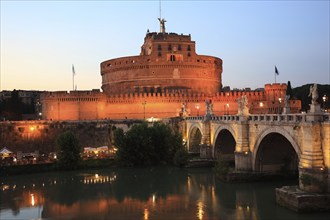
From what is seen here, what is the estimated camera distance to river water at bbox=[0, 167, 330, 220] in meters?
16.7

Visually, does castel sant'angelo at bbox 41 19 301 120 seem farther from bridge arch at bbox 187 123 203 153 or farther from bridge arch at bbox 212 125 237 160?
bridge arch at bbox 212 125 237 160

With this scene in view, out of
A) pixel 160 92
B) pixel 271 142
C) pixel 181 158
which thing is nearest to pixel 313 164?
pixel 271 142

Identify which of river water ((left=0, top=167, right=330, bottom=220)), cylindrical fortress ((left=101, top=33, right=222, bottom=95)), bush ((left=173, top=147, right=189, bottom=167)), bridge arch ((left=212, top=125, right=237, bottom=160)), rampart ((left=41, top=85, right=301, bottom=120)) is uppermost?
cylindrical fortress ((left=101, top=33, right=222, bottom=95))

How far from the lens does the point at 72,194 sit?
2155 centimetres

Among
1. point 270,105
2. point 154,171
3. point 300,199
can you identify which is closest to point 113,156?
point 154,171

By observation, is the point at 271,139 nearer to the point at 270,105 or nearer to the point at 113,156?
the point at 113,156

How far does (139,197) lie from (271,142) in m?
6.95

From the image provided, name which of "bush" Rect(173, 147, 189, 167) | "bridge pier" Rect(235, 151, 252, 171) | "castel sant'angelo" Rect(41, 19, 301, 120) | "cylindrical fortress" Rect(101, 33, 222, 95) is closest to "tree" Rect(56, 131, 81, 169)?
"bush" Rect(173, 147, 189, 167)

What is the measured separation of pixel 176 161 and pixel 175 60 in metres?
24.9

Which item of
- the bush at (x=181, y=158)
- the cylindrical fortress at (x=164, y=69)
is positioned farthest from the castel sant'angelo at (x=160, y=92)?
the bush at (x=181, y=158)

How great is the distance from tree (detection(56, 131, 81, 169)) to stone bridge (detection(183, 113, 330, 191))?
8988mm

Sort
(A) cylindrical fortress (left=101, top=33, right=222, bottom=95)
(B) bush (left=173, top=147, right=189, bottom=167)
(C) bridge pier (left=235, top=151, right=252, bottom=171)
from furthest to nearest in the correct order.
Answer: (A) cylindrical fortress (left=101, top=33, right=222, bottom=95), (B) bush (left=173, top=147, right=189, bottom=167), (C) bridge pier (left=235, top=151, right=252, bottom=171)

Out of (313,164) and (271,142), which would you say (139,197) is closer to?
(271,142)

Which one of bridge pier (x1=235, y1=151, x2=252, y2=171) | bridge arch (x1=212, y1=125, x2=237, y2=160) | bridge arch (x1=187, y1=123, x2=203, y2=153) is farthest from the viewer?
bridge arch (x1=187, y1=123, x2=203, y2=153)
